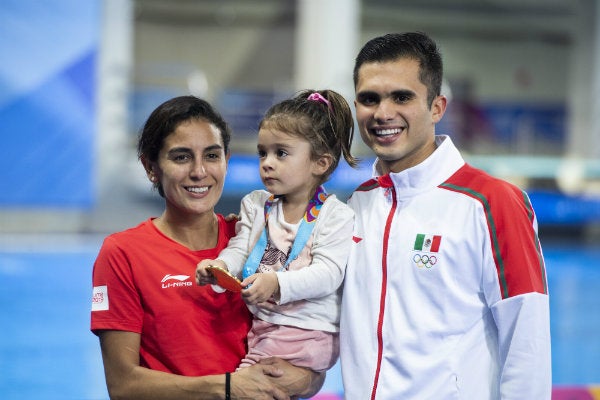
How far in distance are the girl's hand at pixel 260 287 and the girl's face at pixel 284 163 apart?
0.87ft

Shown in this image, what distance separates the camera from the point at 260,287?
69.2 inches

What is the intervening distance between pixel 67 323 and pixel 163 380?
4.09 m

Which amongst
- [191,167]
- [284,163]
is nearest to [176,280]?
[191,167]

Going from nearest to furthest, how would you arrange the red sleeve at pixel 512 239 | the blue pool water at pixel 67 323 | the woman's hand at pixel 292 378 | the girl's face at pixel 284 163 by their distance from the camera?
the red sleeve at pixel 512 239
the woman's hand at pixel 292 378
the girl's face at pixel 284 163
the blue pool water at pixel 67 323

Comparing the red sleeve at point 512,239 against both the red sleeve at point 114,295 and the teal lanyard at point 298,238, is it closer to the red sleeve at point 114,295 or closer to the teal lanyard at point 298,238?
the teal lanyard at point 298,238

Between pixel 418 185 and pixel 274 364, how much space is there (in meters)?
0.55

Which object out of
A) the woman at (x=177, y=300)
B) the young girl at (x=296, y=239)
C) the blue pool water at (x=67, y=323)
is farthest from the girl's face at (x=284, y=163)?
the blue pool water at (x=67, y=323)

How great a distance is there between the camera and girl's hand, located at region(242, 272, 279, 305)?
1.75 m

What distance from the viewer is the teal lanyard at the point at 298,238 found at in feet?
6.28

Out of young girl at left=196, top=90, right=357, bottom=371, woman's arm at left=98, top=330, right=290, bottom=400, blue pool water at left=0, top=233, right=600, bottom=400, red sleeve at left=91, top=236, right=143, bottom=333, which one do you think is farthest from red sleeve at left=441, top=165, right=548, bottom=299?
blue pool water at left=0, top=233, right=600, bottom=400

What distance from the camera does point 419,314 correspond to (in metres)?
1.80

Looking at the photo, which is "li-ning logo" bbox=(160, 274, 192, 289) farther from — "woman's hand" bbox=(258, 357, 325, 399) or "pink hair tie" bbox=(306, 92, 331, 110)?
"pink hair tie" bbox=(306, 92, 331, 110)

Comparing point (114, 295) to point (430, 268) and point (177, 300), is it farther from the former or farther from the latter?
point (430, 268)

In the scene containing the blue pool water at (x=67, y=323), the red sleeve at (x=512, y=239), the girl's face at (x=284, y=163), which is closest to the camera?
the red sleeve at (x=512, y=239)
